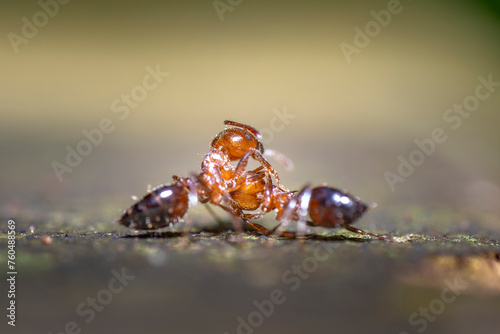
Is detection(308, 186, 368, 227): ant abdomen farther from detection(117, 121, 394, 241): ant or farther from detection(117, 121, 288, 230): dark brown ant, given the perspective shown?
detection(117, 121, 288, 230): dark brown ant

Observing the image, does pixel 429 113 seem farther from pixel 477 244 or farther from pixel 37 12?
pixel 37 12

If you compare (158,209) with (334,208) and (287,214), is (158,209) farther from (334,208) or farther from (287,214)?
(334,208)

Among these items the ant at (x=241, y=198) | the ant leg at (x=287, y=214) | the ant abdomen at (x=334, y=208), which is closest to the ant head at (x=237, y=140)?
the ant at (x=241, y=198)

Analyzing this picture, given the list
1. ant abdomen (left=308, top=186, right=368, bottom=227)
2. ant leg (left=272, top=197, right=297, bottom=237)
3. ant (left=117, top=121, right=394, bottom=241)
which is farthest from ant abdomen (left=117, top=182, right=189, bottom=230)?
ant abdomen (left=308, top=186, right=368, bottom=227)

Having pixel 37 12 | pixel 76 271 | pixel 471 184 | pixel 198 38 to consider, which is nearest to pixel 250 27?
pixel 198 38

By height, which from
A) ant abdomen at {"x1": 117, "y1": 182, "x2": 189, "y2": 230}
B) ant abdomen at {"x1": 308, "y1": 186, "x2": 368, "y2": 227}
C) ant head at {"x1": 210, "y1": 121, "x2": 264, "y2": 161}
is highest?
ant head at {"x1": 210, "y1": 121, "x2": 264, "y2": 161}

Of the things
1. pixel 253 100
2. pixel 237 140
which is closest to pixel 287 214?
pixel 237 140
